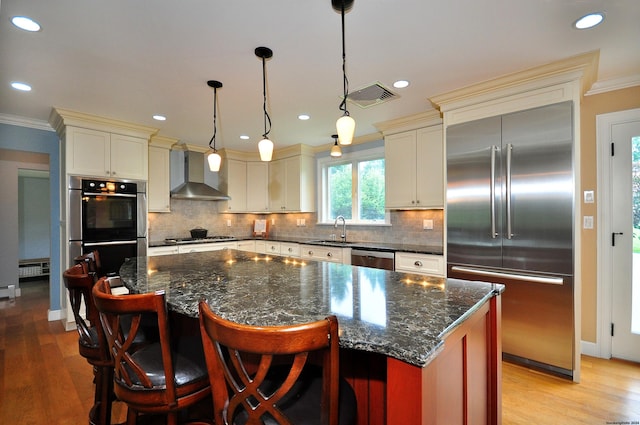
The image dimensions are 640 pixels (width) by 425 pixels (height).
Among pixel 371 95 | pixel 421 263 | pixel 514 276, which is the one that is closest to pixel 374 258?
pixel 421 263

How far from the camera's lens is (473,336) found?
4.12 feet

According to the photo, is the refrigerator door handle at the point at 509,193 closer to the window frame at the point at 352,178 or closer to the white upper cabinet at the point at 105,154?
the window frame at the point at 352,178


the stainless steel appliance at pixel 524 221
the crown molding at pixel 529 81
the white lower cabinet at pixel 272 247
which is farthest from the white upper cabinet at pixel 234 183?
the stainless steel appliance at pixel 524 221

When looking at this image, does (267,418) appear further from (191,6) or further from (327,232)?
(327,232)

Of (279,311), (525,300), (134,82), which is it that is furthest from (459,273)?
(134,82)

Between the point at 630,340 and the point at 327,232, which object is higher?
the point at 327,232

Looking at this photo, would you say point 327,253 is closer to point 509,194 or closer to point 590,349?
point 509,194

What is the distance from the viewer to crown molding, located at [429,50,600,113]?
7.29 feet

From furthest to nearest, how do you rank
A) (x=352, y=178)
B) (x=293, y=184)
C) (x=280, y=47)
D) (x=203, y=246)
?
(x=293, y=184), (x=352, y=178), (x=203, y=246), (x=280, y=47)

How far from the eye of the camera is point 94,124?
345cm

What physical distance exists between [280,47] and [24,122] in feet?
11.7

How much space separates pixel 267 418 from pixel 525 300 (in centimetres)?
247

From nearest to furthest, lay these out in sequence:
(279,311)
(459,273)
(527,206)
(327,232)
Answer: (279,311) → (527,206) → (459,273) → (327,232)

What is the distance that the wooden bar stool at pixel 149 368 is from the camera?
1.04m
